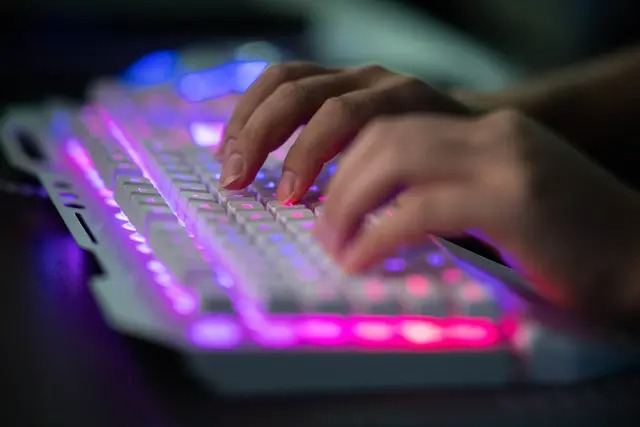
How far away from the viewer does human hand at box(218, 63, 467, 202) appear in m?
0.66

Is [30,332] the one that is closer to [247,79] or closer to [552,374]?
[552,374]

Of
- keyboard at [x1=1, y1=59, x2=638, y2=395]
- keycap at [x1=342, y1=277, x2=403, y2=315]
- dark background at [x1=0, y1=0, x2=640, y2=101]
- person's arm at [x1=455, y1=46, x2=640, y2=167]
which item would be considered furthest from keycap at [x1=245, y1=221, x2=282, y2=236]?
dark background at [x1=0, y1=0, x2=640, y2=101]

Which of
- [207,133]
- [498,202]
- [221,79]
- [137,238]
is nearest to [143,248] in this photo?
[137,238]

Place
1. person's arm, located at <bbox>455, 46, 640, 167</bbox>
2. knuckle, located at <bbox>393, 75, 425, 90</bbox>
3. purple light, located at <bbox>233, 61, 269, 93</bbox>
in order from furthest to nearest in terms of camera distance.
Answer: purple light, located at <bbox>233, 61, 269, 93</bbox>, person's arm, located at <bbox>455, 46, 640, 167</bbox>, knuckle, located at <bbox>393, 75, 425, 90</bbox>

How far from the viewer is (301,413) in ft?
1.42

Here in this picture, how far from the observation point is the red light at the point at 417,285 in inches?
18.7

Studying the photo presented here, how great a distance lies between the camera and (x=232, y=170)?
68 cm

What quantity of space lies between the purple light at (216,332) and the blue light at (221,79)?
2.11 feet

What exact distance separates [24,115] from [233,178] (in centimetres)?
40

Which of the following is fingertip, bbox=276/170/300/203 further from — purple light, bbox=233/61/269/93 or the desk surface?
purple light, bbox=233/61/269/93

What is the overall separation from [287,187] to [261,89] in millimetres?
143

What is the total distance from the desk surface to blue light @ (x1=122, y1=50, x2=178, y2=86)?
711 mm

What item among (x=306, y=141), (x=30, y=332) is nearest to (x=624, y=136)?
(x=306, y=141)

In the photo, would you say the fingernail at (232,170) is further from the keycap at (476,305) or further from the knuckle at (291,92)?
the keycap at (476,305)
